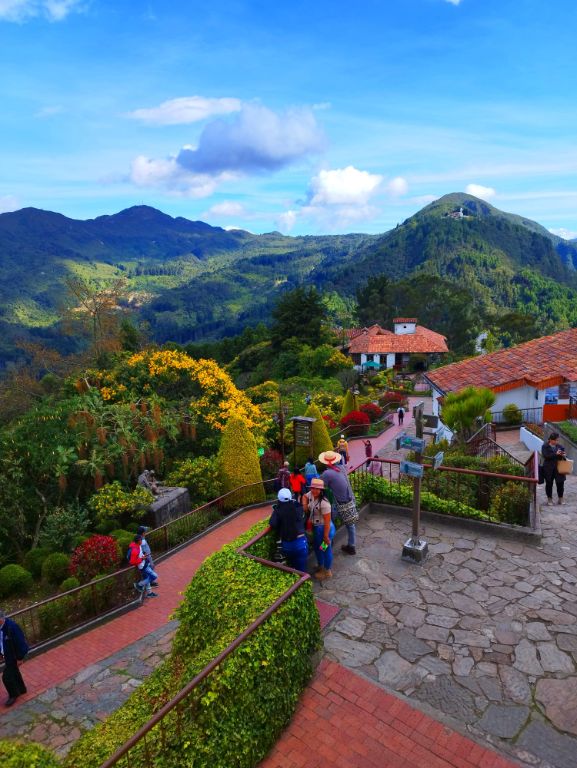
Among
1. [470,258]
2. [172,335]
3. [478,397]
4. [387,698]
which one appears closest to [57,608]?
A: [387,698]

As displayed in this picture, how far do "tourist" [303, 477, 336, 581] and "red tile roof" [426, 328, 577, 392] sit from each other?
14.3 metres

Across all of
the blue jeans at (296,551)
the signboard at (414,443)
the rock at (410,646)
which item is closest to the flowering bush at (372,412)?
the signboard at (414,443)

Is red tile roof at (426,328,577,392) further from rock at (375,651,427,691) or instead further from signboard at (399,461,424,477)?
rock at (375,651,427,691)

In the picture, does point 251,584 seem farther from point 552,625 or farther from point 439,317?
point 439,317

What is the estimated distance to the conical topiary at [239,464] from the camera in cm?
1394

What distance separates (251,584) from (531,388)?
17134mm

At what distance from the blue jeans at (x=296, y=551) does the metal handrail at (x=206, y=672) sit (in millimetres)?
567

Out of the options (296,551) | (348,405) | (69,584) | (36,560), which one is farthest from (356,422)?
(296,551)

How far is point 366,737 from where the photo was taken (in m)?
4.41

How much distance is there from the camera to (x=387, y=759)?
419 cm

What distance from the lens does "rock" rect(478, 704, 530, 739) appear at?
4.39 metres

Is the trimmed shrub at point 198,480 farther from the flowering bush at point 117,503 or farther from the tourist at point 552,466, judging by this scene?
the tourist at point 552,466

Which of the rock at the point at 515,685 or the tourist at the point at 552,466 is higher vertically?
the tourist at the point at 552,466

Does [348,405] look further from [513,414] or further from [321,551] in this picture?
[321,551]
